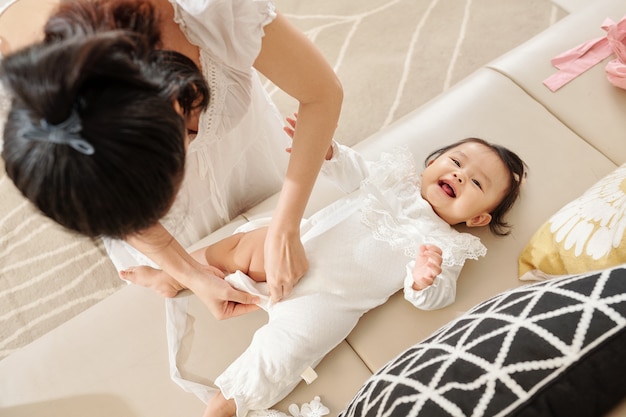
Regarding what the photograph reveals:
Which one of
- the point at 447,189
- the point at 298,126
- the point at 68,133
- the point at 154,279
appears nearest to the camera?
the point at 68,133

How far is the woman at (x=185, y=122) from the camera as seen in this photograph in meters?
0.58

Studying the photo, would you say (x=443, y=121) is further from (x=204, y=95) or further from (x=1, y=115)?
(x=1, y=115)

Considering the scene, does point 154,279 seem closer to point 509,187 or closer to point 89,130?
point 89,130

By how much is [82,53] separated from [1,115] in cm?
39

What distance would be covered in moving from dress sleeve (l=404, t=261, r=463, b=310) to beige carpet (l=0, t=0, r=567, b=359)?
831 millimetres

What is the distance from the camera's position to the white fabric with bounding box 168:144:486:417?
1.05 m

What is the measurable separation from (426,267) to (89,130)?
762 mm

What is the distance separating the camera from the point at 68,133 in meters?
0.57

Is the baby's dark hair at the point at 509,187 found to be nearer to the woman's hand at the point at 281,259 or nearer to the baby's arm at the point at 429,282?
the baby's arm at the point at 429,282

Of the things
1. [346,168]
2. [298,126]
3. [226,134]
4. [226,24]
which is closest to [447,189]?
[346,168]

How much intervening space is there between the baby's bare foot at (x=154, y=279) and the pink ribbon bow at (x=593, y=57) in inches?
46.0

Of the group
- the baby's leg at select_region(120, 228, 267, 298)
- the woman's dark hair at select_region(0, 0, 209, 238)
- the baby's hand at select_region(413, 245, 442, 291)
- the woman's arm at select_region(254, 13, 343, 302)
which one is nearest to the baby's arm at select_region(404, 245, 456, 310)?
the baby's hand at select_region(413, 245, 442, 291)

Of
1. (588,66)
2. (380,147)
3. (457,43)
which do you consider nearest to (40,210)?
(380,147)

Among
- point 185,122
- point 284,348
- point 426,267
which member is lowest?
point 284,348
